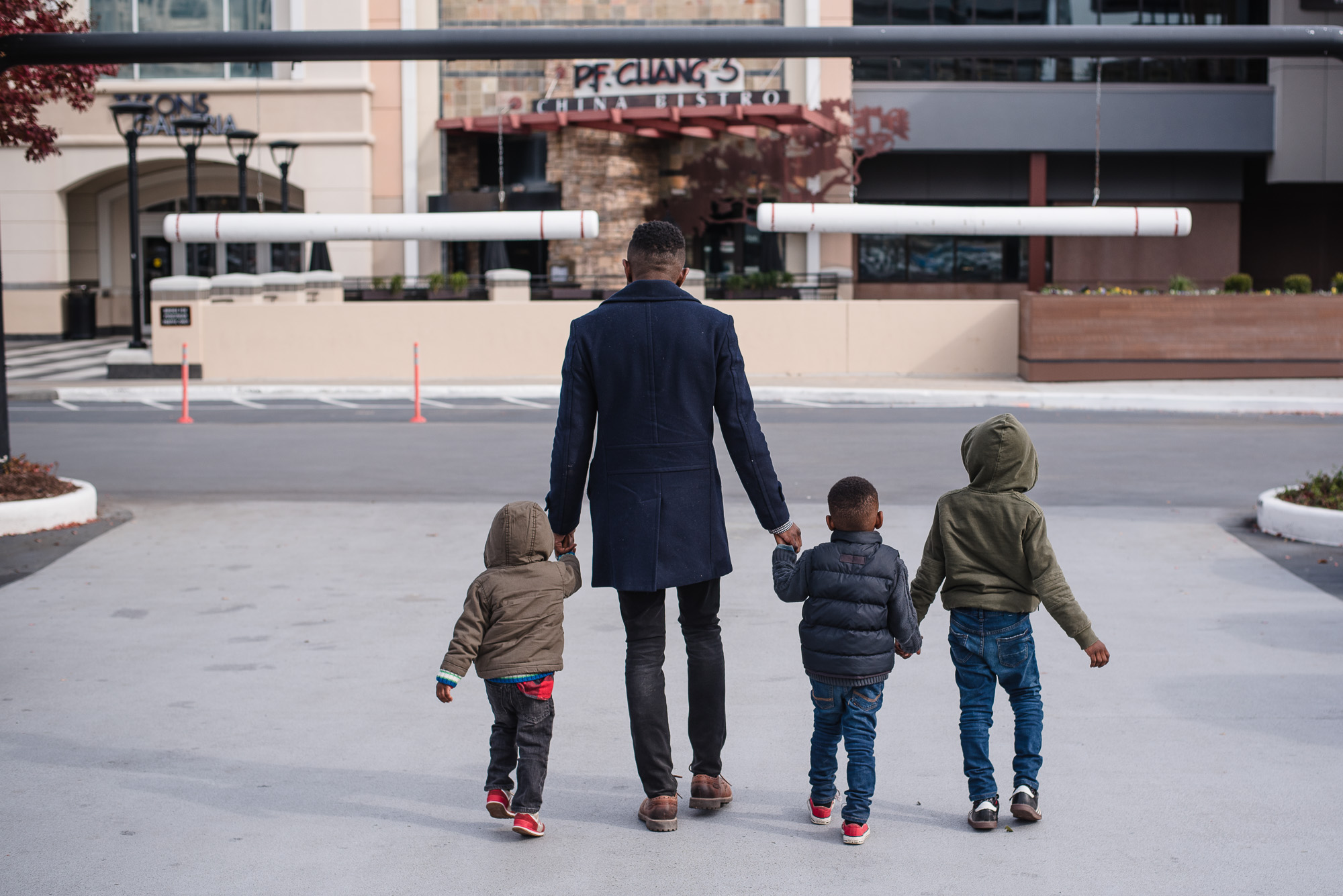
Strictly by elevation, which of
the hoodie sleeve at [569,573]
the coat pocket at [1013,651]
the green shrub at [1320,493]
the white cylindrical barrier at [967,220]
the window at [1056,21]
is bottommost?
the green shrub at [1320,493]

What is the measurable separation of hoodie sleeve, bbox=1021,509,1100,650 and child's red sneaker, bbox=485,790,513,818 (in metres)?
1.87

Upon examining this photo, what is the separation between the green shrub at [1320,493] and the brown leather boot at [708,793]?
22.2 ft

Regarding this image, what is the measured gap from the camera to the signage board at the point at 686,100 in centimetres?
3111

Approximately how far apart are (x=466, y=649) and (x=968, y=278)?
34996 millimetres

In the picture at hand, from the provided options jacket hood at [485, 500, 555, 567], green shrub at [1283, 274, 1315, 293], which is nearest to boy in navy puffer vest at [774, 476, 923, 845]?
jacket hood at [485, 500, 555, 567]

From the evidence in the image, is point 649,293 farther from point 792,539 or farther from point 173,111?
point 173,111

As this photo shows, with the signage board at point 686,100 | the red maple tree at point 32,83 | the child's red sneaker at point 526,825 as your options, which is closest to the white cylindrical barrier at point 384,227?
the signage board at point 686,100

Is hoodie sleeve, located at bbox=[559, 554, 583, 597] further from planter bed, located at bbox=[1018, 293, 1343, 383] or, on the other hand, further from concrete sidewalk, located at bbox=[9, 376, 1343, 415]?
planter bed, located at bbox=[1018, 293, 1343, 383]

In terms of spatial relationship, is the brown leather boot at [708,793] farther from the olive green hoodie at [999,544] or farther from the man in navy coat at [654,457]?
the olive green hoodie at [999,544]

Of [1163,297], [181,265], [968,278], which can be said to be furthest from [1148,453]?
[181,265]

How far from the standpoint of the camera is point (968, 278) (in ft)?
124

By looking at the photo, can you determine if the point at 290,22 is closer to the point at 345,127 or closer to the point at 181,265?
the point at 345,127

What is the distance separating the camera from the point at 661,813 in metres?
Answer: 4.61

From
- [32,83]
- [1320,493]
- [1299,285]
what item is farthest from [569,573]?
[1299,285]
